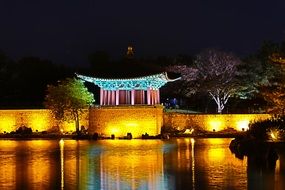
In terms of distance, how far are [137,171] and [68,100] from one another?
23.4 meters

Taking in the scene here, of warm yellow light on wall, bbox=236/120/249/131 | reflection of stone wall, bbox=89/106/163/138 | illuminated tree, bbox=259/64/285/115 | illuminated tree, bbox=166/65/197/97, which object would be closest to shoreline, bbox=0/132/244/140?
reflection of stone wall, bbox=89/106/163/138

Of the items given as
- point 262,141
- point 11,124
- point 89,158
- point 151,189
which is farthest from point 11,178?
point 11,124

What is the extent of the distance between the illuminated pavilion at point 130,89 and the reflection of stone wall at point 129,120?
0.63 metres

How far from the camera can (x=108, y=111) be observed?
130ft

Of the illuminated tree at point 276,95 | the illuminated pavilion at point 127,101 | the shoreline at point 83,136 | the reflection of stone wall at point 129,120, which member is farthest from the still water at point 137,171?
the illuminated pavilion at point 127,101

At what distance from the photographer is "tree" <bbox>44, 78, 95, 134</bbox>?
39.8m

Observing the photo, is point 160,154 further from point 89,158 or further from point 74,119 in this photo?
point 74,119

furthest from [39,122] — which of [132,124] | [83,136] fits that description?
[132,124]

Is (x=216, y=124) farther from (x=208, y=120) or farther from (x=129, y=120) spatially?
(x=129, y=120)

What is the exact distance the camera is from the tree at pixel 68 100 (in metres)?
39.8

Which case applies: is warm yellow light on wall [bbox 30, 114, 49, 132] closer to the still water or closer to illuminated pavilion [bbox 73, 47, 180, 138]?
illuminated pavilion [bbox 73, 47, 180, 138]

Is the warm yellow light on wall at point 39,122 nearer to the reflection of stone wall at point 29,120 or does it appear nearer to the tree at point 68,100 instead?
the reflection of stone wall at point 29,120

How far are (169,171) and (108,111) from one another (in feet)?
75.0

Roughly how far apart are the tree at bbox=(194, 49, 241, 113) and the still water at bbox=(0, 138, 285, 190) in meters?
20.7
